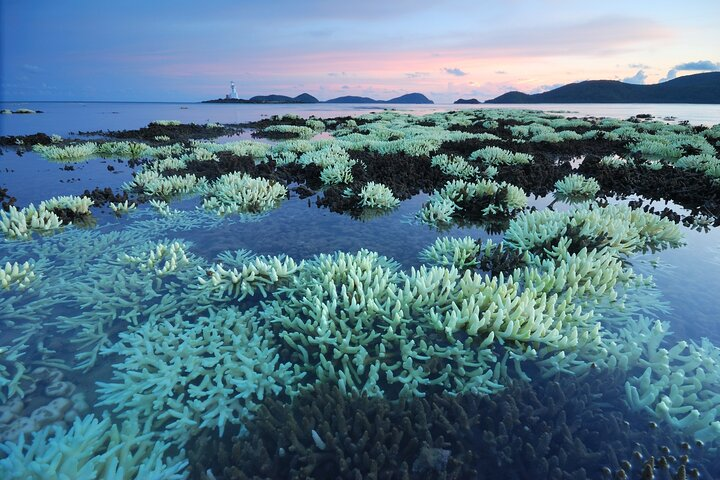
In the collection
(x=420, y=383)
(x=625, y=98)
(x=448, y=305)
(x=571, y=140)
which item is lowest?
(x=420, y=383)

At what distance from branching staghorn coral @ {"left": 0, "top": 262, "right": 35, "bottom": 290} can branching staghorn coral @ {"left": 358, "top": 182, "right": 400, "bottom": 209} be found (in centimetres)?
654

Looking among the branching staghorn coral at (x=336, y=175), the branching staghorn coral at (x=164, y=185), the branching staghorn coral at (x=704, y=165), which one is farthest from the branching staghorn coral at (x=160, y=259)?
the branching staghorn coral at (x=704, y=165)

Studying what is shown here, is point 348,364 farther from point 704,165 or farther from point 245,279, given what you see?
point 704,165

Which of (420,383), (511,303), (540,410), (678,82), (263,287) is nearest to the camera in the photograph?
(540,410)

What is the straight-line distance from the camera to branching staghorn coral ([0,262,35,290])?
16.9 feet

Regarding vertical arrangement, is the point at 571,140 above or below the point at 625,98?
below

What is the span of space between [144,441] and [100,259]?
4.38 m

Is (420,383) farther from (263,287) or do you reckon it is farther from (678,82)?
(678,82)

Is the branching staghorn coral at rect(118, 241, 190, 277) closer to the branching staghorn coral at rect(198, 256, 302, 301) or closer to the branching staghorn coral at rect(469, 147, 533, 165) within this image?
the branching staghorn coral at rect(198, 256, 302, 301)

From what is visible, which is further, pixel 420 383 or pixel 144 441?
pixel 420 383

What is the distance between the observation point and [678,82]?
16875 centimetres

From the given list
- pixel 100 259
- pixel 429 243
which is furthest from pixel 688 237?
pixel 100 259

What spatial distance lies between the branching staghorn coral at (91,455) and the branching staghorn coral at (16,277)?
3.27 m

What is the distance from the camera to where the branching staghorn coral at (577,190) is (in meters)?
10.7
